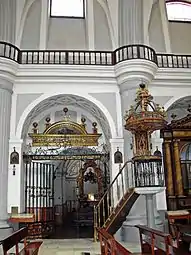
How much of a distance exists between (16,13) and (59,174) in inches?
274

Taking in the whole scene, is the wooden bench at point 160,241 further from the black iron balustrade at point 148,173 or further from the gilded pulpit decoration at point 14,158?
the gilded pulpit decoration at point 14,158

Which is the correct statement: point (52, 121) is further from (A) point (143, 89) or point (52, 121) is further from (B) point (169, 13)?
(B) point (169, 13)

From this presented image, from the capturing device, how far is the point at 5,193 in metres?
9.16

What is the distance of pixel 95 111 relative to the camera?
35.4 ft

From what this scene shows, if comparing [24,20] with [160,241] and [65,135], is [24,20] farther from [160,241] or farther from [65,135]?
[160,241]

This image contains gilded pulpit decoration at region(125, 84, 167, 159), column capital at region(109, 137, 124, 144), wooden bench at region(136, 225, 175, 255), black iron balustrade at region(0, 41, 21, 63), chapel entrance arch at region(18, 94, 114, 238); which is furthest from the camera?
chapel entrance arch at region(18, 94, 114, 238)

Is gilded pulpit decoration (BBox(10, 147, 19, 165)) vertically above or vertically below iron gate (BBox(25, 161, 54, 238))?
above

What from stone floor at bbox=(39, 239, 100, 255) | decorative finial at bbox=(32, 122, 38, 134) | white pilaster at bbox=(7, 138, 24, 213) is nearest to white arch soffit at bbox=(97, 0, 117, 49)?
decorative finial at bbox=(32, 122, 38, 134)

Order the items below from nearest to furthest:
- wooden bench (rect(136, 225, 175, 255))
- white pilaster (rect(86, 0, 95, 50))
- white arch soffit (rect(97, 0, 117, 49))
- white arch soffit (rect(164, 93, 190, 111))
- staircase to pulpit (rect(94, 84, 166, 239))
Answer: wooden bench (rect(136, 225, 175, 255)) → staircase to pulpit (rect(94, 84, 166, 239)) → white arch soffit (rect(164, 93, 190, 111)) → white arch soffit (rect(97, 0, 117, 49)) → white pilaster (rect(86, 0, 95, 50))

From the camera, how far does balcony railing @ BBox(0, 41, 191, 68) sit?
10.0m

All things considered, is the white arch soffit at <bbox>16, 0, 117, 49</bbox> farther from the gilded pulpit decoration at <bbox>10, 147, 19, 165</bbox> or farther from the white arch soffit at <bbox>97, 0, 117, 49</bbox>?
the gilded pulpit decoration at <bbox>10, 147, 19, 165</bbox>

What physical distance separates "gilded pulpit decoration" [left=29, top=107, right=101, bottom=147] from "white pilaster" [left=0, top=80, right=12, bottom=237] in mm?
1453

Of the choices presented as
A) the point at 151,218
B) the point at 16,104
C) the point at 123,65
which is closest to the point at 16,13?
the point at 16,104

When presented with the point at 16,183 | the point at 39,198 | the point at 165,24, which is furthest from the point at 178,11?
the point at 16,183
